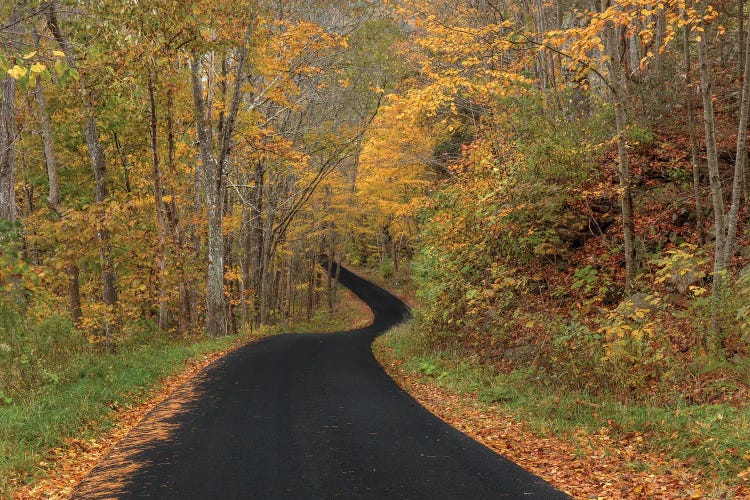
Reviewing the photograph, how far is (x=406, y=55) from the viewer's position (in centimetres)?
2545

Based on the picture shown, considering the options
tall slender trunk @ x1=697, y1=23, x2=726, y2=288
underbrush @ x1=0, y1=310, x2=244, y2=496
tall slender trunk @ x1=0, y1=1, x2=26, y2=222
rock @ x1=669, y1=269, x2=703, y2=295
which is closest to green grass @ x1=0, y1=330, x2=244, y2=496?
underbrush @ x1=0, y1=310, x2=244, y2=496

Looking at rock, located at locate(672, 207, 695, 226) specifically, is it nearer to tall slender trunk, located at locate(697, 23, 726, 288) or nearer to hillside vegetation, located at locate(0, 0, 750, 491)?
hillside vegetation, located at locate(0, 0, 750, 491)

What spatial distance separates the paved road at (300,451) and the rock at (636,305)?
11.9 ft

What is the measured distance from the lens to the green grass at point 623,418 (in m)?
5.68

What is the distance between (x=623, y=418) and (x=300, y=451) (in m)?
4.09

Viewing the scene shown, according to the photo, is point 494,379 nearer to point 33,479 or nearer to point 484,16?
point 33,479

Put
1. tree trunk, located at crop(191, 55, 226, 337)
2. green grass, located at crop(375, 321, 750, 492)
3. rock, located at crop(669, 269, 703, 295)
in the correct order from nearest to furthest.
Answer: green grass, located at crop(375, 321, 750, 492) < rock, located at crop(669, 269, 703, 295) < tree trunk, located at crop(191, 55, 226, 337)

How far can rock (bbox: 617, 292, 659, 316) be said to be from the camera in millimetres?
9141

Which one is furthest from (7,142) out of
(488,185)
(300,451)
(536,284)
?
(536,284)

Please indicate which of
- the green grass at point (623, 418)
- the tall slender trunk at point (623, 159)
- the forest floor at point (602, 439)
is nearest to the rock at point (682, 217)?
the tall slender trunk at point (623, 159)

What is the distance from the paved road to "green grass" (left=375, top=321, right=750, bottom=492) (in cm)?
127

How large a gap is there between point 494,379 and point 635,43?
10.6 meters

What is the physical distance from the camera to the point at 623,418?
7121 mm

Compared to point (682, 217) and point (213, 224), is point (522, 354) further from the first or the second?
point (213, 224)
